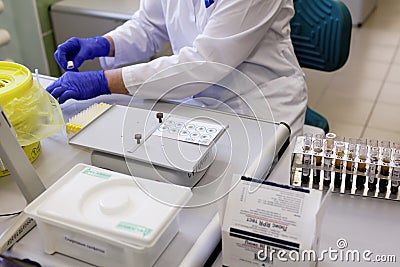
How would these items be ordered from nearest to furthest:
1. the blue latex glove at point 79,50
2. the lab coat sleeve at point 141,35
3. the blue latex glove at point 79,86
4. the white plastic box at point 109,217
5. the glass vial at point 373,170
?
the white plastic box at point 109,217, the glass vial at point 373,170, the blue latex glove at point 79,86, the blue latex glove at point 79,50, the lab coat sleeve at point 141,35

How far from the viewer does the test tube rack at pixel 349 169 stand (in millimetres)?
943

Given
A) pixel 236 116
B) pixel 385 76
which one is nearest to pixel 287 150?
pixel 236 116

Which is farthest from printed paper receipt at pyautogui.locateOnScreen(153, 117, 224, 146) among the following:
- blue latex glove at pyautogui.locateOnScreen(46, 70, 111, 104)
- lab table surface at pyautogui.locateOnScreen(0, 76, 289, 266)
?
blue latex glove at pyautogui.locateOnScreen(46, 70, 111, 104)

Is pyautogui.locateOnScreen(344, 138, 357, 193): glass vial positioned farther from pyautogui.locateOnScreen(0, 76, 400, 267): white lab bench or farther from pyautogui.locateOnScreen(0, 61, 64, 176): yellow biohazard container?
pyautogui.locateOnScreen(0, 61, 64, 176): yellow biohazard container

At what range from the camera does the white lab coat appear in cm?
128

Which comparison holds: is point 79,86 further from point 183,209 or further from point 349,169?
point 349,169

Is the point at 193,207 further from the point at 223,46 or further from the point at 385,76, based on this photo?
the point at 385,76

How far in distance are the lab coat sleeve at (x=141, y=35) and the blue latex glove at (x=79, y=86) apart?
334 mm

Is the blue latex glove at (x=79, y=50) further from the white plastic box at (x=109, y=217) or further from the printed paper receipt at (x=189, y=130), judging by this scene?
the white plastic box at (x=109, y=217)

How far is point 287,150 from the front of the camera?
1094 mm

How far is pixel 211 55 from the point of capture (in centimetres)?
130

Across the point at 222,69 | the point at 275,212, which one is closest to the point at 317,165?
the point at 275,212

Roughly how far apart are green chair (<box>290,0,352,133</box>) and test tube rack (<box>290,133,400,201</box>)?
2.19 ft

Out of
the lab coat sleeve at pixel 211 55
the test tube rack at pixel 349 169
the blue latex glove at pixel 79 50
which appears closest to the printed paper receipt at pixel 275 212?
the test tube rack at pixel 349 169
